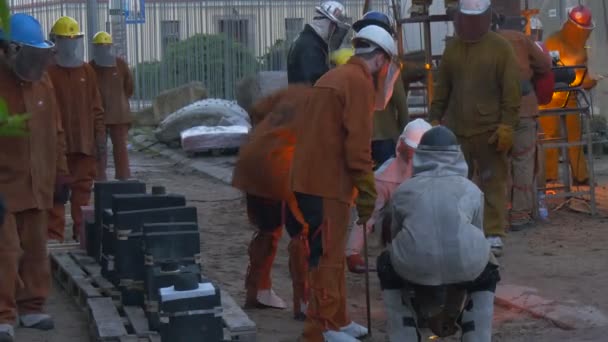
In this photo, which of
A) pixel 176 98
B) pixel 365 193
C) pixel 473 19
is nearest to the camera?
pixel 365 193

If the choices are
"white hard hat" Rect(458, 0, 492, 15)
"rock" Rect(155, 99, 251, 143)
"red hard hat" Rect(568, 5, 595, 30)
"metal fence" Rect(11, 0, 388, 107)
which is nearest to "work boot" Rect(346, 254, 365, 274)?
"white hard hat" Rect(458, 0, 492, 15)

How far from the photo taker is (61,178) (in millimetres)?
7039

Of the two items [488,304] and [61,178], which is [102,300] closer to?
[61,178]

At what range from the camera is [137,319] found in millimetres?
6316

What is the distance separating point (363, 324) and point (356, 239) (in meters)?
1.14

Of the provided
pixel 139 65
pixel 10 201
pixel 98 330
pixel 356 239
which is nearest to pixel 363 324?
pixel 356 239

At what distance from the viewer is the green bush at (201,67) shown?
71.3 feet

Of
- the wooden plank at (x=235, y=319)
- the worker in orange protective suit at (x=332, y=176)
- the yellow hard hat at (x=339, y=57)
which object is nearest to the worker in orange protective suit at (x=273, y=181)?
the worker in orange protective suit at (x=332, y=176)

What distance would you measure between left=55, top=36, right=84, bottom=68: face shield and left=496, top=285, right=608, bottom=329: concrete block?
426 cm

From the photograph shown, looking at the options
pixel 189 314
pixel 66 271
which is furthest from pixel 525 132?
pixel 189 314

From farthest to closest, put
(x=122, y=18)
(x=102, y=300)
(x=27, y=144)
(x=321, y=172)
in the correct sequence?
(x=122, y=18), (x=102, y=300), (x=27, y=144), (x=321, y=172)

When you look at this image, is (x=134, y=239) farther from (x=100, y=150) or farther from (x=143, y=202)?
(x=100, y=150)

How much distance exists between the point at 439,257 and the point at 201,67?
17.1m

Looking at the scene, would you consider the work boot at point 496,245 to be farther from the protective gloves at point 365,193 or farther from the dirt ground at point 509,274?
the protective gloves at point 365,193
